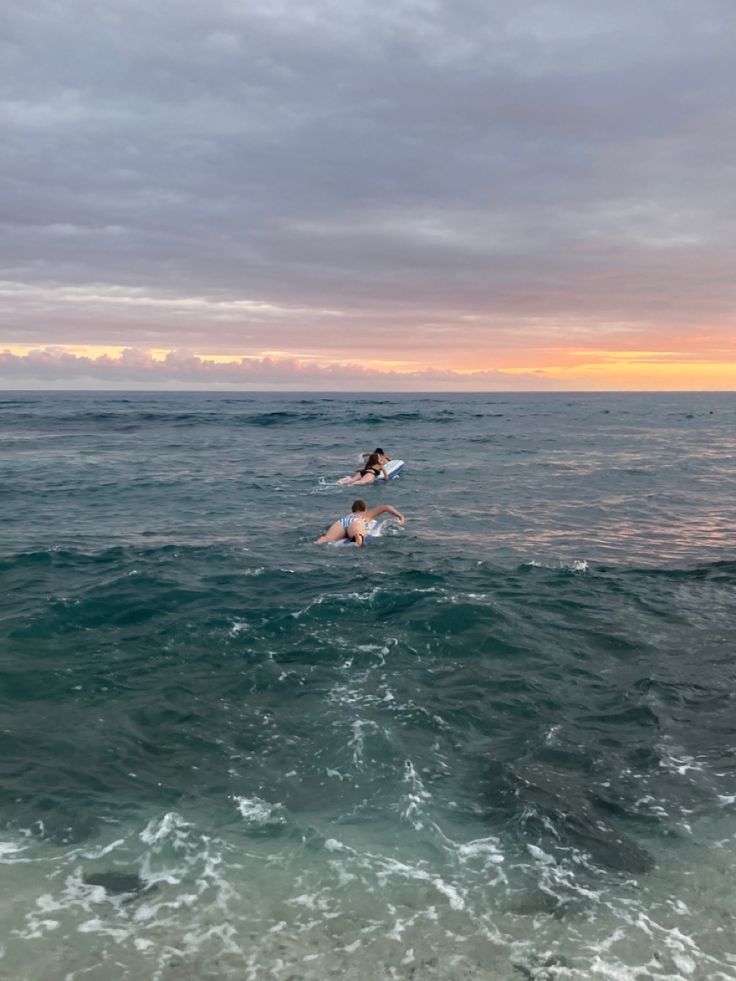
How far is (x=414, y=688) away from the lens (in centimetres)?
1210

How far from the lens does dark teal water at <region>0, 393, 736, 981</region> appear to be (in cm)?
677

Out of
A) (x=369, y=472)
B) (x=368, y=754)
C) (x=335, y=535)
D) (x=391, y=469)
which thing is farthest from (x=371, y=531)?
(x=391, y=469)

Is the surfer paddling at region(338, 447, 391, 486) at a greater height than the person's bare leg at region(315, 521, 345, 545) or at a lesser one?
greater

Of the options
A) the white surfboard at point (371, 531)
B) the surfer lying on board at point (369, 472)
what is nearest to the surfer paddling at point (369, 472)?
the surfer lying on board at point (369, 472)

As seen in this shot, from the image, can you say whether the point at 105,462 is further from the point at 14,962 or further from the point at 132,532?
the point at 14,962

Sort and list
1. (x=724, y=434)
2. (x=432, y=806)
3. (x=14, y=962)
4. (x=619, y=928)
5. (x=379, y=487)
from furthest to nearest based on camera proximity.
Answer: (x=724, y=434) → (x=379, y=487) → (x=432, y=806) → (x=619, y=928) → (x=14, y=962)

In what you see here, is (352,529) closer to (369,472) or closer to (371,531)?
(371,531)

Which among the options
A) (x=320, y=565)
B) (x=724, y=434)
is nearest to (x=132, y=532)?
(x=320, y=565)

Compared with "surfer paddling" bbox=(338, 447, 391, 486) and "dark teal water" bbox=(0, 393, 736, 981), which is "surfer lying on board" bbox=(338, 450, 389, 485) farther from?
"dark teal water" bbox=(0, 393, 736, 981)

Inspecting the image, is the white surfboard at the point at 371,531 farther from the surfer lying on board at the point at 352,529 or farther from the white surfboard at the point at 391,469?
the white surfboard at the point at 391,469

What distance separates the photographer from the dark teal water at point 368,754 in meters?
6.77

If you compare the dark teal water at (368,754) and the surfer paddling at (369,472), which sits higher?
the surfer paddling at (369,472)

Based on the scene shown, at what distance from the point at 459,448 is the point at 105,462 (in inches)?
1011

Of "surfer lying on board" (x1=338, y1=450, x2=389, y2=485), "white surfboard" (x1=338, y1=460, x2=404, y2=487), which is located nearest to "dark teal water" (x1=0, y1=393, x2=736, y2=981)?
"surfer lying on board" (x1=338, y1=450, x2=389, y2=485)
